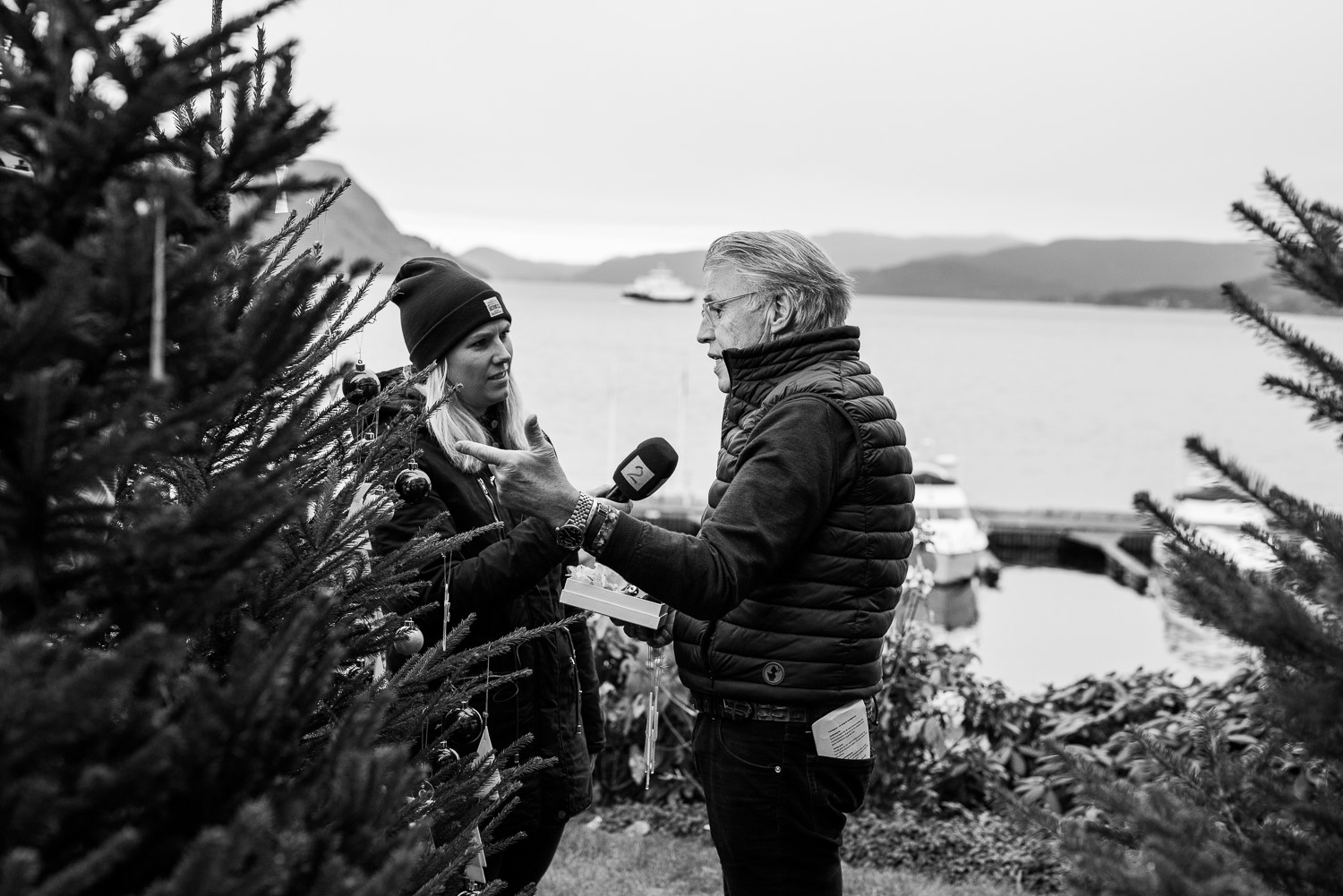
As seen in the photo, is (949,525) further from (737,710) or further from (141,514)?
(141,514)

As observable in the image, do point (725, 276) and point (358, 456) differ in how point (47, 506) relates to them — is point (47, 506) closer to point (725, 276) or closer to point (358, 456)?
point (358, 456)

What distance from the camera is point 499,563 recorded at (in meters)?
2.95

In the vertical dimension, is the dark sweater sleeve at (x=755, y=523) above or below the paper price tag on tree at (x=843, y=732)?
above

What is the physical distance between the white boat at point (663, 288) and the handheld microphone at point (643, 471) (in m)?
115

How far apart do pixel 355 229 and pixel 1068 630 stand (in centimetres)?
1954

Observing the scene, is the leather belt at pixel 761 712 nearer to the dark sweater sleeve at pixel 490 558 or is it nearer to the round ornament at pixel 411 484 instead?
the dark sweater sleeve at pixel 490 558

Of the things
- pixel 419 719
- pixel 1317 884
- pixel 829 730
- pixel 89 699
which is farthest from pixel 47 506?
pixel 829 730

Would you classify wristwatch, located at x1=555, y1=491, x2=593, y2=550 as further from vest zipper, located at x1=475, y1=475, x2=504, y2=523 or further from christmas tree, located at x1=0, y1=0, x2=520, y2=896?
christmas tree, located at x1=0, y1=0, x2=520, y2=896

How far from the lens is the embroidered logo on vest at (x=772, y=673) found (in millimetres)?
2727

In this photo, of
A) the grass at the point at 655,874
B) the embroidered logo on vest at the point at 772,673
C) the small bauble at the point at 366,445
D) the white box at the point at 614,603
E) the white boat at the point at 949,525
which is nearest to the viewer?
the small bauble at the point at 366,445

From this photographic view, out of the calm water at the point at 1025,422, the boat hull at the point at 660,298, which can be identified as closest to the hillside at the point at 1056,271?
the calm water at the point at 1025,422

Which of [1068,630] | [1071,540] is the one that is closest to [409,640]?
[1068,630]

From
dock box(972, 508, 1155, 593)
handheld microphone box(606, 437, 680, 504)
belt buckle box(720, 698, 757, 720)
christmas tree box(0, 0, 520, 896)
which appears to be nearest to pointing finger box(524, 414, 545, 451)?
handheld microphone box(606, 437, 680, 504)

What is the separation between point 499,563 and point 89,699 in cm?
193
